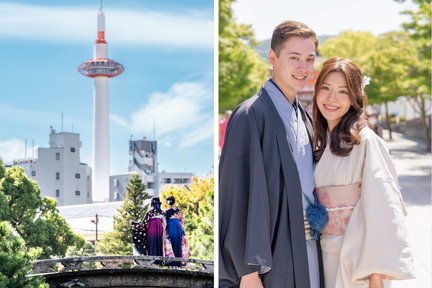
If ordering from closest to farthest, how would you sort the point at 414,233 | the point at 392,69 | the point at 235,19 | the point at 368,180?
1. the point at 368,180
2. the point at 414,233
3. the point at 235,19
4. the point at 392,69

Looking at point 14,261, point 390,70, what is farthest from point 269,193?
point 390,70

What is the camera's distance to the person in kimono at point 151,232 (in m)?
3.73

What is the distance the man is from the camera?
2.03 meters

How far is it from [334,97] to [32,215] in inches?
86.6

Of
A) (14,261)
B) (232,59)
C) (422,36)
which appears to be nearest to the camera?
(14,261)

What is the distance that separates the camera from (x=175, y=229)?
378 centimetres

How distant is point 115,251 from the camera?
374 centimetres

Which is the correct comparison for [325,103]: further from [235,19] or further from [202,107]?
[235,19]

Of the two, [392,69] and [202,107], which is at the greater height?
[392,69]

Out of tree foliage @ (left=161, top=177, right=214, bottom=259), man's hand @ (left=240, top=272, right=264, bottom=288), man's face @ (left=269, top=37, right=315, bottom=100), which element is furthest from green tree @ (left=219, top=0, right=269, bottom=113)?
man's hand @ (left=240, top=272, right=264, bottom=288)

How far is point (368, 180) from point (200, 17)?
2.08 meters

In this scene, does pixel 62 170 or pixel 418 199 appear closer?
pixel 62 170

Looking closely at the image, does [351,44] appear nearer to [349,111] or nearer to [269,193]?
[349,111]

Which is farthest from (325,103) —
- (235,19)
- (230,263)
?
(235,19)
